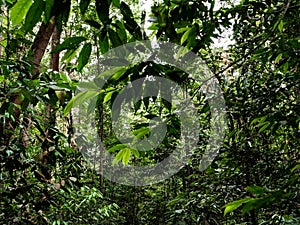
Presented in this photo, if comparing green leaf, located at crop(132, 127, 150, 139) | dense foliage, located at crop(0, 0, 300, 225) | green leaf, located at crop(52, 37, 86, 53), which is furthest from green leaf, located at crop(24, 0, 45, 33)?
green leaf, located at crop(132, 127, 150, 139)

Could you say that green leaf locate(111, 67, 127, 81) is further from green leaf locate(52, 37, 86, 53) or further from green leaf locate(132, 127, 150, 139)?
green leaf locate(132, 127, 150, 139)

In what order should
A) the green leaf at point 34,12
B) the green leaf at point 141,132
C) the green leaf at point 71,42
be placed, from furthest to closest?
the green leaf at point 141,132 < the green leaf at point 71,42 < the green leaf at point 34,12

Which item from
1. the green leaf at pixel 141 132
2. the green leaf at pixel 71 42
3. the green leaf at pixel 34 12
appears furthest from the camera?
the green leaf at pixel 141 132

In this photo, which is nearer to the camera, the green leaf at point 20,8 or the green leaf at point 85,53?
the green leaf at point 20,8

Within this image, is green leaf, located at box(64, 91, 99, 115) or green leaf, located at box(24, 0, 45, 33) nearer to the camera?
green leaf, located at box(24, 0, 45, 33)

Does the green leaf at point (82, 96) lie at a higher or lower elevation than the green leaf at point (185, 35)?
lower

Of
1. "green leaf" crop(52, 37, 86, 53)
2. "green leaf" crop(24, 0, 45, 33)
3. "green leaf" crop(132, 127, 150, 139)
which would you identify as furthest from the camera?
"green leaf" crop(132, 127, 150, 139)

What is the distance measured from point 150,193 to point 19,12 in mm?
4288

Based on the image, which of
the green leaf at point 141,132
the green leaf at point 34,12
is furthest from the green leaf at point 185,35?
the green leaf at point 34,12

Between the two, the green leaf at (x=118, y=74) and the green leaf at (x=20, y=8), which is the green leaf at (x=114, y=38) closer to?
the green leaf at (x=118, y=74)

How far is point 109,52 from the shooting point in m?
0.61

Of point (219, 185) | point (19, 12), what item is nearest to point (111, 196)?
point (219, 185)

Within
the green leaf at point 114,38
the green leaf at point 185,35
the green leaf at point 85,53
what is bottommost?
the green leaf at point 85,53

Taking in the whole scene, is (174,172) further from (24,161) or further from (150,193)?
(24,161)
